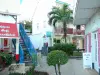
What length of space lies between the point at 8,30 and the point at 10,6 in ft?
7.77

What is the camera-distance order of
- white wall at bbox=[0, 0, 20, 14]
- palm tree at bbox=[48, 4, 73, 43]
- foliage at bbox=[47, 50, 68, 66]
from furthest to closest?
1. palm tree at bbox=[48, 4, 73, 43]
2. white wall at bbox=[0, 0, 20, 14]
3. foliage at bbox=[47, 50, 68, 66]

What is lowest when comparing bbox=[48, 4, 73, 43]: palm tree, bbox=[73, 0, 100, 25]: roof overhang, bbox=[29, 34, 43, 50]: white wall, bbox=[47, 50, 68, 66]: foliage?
bbox=[47, 50, 68, 66]: foliage

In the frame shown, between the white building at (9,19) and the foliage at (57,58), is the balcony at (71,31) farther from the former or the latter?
the foliage at (57,58)

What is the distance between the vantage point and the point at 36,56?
18391 millimetres

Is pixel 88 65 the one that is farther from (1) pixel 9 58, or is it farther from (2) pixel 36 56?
(1) pixel 9 58

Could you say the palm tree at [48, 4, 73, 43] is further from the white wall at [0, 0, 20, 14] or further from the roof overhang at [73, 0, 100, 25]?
the white wall at [0, 0, 20, 14]

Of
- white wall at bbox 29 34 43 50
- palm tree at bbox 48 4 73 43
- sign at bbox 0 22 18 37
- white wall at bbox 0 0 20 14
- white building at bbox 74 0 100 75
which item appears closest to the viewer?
sign at bbox 0 22 18 37

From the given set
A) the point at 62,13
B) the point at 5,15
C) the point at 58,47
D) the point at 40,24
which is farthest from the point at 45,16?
the point at 5,15

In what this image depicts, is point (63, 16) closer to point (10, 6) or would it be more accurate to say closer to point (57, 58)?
point (10, 6)

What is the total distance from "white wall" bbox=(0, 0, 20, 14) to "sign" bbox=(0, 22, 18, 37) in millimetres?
1324

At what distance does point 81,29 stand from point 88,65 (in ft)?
111

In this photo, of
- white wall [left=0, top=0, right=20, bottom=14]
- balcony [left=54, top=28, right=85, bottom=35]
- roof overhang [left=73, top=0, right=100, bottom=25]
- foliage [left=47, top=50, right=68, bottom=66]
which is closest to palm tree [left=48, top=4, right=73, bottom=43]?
balcony [left=54, top=28, right=85, bottom=35]

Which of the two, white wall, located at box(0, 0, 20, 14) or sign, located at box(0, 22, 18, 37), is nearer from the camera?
sign, located at box(0, 22, 18, 37)

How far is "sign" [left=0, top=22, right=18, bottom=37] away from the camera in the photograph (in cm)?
1172
